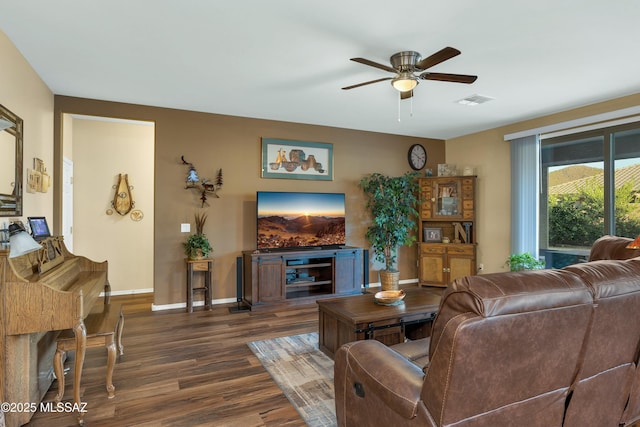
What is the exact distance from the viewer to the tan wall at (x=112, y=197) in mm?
5102

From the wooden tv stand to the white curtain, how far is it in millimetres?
2450

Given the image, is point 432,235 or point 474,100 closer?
point 474,100

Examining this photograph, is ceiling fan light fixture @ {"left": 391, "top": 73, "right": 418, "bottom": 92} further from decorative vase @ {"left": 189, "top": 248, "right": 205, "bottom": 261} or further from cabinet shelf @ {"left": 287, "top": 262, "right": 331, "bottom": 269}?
decorative vase @ {"left": 189, "top": 248, "right": 205, "bottom": 261}

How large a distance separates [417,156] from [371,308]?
416cm

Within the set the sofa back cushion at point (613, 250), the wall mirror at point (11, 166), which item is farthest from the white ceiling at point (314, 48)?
the sofa back cushion at point (613, 250)

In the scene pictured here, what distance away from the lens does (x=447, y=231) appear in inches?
243

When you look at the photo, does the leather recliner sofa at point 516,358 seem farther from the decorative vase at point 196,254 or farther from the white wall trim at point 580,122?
the white wall trim at point 580,122

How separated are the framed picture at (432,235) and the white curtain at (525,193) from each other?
1166 millimetres

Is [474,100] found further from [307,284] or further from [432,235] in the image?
[307,284]

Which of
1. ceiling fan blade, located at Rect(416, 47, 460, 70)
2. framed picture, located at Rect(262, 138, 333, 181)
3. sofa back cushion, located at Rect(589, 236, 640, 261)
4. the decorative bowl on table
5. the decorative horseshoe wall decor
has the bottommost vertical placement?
the decorative bowl on table

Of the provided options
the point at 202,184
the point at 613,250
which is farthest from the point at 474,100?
the point at 202,184

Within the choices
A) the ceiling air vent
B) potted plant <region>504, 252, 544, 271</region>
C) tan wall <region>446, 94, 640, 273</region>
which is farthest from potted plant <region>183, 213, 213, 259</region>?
tan wall <region>446, 94, 640, 273</region>

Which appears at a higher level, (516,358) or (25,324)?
(516,358)

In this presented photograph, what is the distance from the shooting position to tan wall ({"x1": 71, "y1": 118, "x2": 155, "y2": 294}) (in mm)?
5102
